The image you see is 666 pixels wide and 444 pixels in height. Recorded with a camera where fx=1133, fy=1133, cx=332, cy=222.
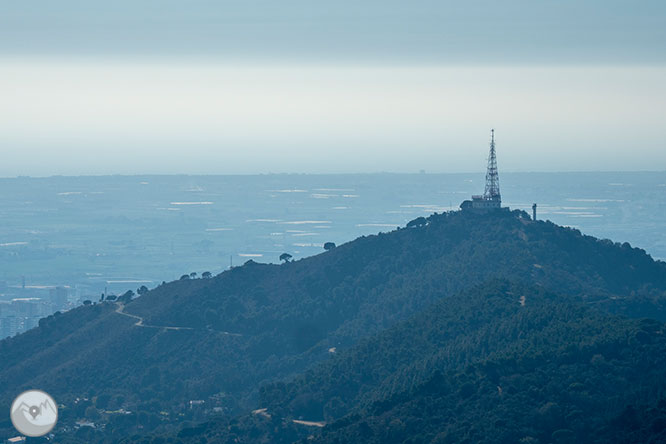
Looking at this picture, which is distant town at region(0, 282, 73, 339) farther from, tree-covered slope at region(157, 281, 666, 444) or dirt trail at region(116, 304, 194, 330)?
tree-covered slope at region(157, 281, 666, 444)

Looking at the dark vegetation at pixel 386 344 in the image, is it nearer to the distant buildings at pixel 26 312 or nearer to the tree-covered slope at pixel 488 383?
the tree-covered slope at pixel 488 383

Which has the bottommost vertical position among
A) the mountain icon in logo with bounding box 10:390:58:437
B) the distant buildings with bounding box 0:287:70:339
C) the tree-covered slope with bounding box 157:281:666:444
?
the distant buildings with bounding box 0:287:70:339

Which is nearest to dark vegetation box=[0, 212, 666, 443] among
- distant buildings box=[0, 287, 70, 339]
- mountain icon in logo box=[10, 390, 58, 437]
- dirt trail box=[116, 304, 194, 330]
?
dirt trail box=[116, 304, 194, 330]

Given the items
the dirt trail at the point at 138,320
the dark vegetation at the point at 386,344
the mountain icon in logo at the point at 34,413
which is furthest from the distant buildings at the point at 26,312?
the mountain icon in logo at the point at 34,413

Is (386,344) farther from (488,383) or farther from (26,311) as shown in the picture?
(26,311)

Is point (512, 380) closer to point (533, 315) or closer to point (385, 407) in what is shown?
point (385, 407)

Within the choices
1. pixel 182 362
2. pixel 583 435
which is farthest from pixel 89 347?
pixel 583 435
